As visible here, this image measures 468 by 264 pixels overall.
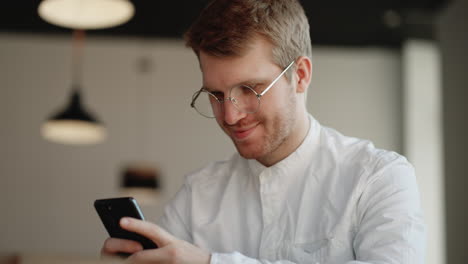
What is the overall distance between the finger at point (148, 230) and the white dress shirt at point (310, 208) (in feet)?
0.36

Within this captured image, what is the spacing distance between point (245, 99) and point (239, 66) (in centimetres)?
9

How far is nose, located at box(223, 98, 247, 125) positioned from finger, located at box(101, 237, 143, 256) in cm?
37

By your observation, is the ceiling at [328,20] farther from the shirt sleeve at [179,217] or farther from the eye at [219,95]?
the eye at [219,95]

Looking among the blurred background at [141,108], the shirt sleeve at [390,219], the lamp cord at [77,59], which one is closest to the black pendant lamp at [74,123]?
the blurred background at [141,108]

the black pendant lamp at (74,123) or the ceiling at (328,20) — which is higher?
the ceiling at (328,20)

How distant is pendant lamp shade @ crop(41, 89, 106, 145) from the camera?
17.3 ft

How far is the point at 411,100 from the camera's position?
26.0 ft

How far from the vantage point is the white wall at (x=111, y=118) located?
792 cm

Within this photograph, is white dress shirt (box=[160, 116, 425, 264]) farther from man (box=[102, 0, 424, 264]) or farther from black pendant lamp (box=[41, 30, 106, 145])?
black pendant lamp (box=[41, 30, 106, 145])

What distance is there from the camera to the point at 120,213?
62.0 inches

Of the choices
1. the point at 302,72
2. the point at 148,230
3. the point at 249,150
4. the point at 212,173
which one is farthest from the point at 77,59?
the point at 148,230

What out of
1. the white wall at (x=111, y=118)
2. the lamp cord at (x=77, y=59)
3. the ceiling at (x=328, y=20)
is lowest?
the white wall at (x=111, y=118)

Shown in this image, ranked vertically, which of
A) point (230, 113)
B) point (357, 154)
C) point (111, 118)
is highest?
point (230, 113)

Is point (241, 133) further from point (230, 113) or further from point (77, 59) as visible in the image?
point (77, 59)
